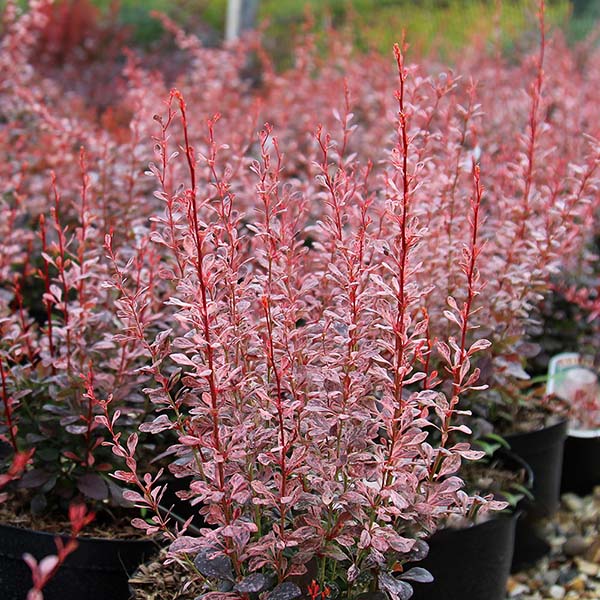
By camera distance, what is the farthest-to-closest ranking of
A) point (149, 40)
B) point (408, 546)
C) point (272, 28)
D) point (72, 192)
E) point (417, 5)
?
point (417, 5) → point (272, 28) → point (149, 40) → point (72, 192) → point (408, 546)

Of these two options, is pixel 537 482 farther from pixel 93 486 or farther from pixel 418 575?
pixel 93 486

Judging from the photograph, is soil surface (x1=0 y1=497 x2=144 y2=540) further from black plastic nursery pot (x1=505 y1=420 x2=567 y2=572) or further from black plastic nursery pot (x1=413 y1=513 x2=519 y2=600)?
black plastic nursery pot (x1=505 y1=420 x2=567 y2=572)

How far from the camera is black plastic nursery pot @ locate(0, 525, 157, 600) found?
194 centimetres

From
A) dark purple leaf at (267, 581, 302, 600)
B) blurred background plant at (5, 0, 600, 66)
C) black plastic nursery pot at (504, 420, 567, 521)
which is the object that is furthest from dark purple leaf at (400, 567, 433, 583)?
blurred background plant at (5, 0, 600, 66)

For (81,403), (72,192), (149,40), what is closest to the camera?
(81,403)

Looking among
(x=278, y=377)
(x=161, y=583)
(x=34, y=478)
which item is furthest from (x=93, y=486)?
(x=278, y=377)

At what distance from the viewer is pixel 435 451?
5.37 ft

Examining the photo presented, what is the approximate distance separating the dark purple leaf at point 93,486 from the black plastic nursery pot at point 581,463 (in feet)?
5.49

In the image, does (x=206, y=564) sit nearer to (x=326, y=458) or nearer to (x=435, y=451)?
(x=326, y=458)

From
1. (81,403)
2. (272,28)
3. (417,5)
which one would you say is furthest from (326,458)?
(417,5)

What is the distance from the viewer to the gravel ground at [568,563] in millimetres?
2660

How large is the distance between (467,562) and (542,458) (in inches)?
26.1

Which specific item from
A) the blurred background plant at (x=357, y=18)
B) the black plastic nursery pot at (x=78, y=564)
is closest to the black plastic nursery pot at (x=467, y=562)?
the black plastic nursery pot at (x=78, y=564)

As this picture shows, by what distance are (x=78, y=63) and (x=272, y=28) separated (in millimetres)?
4577
